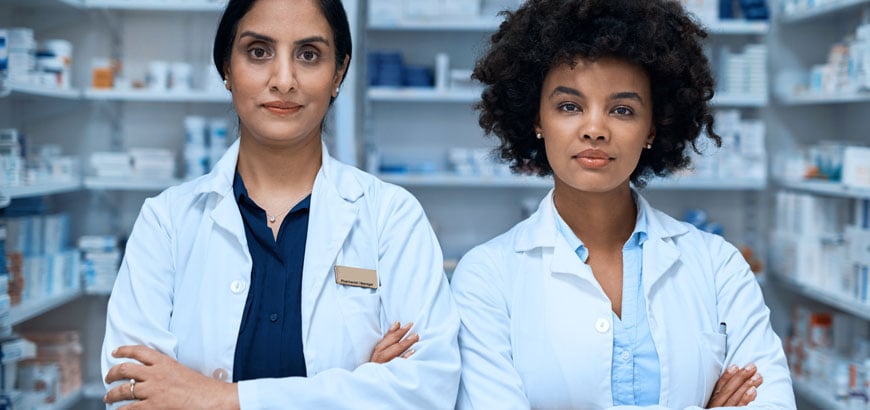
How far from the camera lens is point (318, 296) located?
1.59 metres

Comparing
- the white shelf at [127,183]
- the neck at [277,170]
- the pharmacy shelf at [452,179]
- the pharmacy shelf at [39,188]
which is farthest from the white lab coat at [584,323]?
the white shelf at [127,183]

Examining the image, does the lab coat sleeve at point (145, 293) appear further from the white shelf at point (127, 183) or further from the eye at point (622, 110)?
the white shelf at point (127, 183)

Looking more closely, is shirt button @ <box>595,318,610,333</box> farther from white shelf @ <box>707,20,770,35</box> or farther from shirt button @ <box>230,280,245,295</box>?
white shelf @ <box>707,20,770,35</box>

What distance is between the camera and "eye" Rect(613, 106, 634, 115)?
1645mm

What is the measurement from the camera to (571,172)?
1630 millimetres

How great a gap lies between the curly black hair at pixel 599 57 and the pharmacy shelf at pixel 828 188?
2.00m

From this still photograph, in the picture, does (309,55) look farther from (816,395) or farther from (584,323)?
(816,395)

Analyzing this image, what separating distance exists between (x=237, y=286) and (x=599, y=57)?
0.81 metres

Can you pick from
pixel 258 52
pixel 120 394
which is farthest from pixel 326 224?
pixel 120 394

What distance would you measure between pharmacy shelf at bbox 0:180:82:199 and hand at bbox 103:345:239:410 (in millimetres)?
1605

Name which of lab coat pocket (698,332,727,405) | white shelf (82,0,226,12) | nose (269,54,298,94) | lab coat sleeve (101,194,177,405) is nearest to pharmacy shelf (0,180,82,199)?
white shelf (82,0,226,12)

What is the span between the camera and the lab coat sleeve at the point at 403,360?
1498mm

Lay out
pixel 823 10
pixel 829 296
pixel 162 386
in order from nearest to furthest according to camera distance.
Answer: pixel 162 386 < pixel 829 296 < pixel 823 10

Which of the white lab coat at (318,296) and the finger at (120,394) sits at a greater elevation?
the white lab coat at (318,296)
